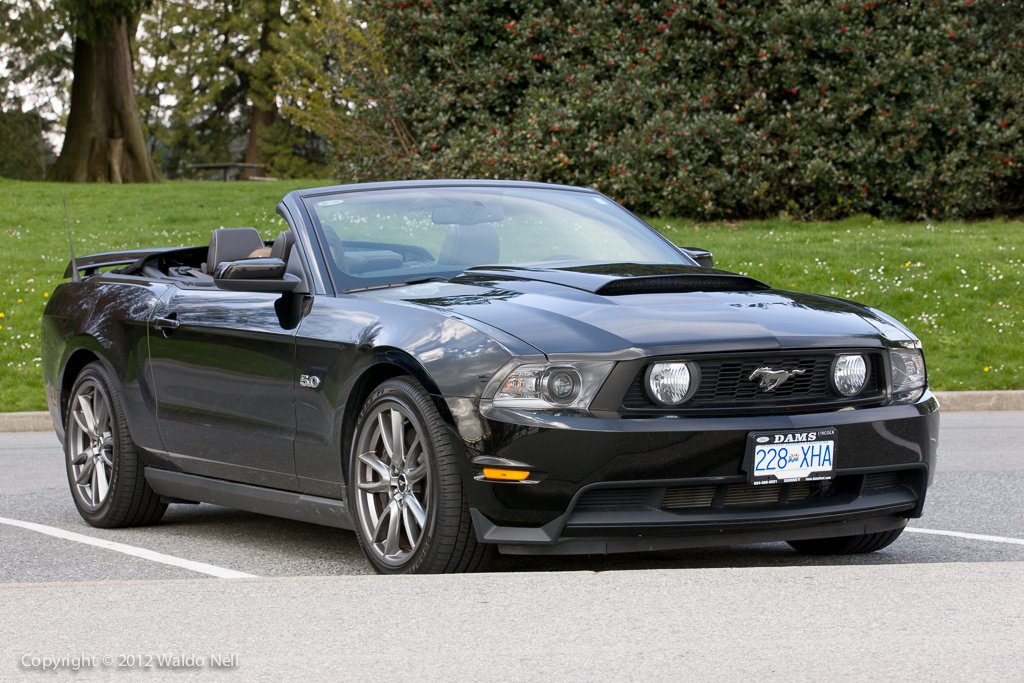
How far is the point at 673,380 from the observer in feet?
16.4

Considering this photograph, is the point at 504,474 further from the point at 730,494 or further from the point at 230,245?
the point at 230,245

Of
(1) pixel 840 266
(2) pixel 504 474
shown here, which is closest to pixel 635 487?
(2) pixel 504 474

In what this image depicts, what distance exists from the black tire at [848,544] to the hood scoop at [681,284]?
3.42 ft

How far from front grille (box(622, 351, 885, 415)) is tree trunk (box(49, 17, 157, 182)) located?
30.6 meters

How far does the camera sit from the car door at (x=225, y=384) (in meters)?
5.99

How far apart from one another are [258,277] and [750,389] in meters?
2.07

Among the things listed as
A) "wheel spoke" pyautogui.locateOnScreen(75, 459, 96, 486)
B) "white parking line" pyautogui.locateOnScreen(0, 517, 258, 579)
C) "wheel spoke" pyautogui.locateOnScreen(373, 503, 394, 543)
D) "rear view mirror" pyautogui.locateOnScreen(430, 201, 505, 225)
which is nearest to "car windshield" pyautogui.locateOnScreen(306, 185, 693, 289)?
"rear view mirror" pyautogui.locateOnScreen(430, 201, 505, 225)

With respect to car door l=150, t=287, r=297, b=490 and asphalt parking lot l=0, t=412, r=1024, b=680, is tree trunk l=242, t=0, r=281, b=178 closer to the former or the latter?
car door l=150, t=287, r=297, b=490

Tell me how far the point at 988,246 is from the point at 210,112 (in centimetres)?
5170

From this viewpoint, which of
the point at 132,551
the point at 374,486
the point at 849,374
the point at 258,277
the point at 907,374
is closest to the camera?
the point at 849,374

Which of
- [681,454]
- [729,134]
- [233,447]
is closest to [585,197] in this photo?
[233,447]

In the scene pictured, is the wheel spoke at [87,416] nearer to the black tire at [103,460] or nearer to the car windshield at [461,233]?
the black tire at [103,460]

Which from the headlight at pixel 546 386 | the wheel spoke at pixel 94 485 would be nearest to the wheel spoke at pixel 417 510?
the headlight at pixel 546 386

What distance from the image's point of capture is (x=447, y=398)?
198 inches
